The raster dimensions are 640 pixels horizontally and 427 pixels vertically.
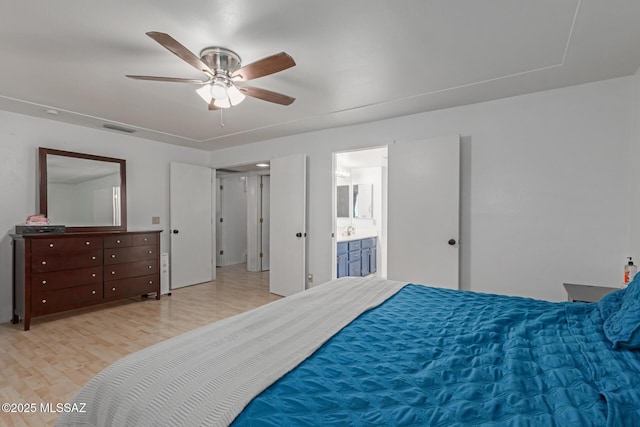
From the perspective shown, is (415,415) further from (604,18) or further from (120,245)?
(120,245)

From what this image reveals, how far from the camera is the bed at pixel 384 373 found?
893mm

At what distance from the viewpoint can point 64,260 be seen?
3.53m

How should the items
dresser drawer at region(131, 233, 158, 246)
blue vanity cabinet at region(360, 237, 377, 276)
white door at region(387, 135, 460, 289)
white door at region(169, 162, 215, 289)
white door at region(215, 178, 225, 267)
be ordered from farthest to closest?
white door at region(215, 178, 225, 267) < blue vanity cabinet at region(360, 237, 377, 276) < white door at region(169, 162, 215, 289) < dresser drawer at region(131, 233, 158, 246) < white door at region(387, 135, 460, 289)

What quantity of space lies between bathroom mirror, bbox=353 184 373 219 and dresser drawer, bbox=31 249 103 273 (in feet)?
14.5

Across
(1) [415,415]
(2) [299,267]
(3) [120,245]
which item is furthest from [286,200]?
(1) [415,415]

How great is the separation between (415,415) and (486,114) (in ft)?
10.5

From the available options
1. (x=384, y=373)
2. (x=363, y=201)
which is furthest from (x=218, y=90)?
(x=363, y=201)

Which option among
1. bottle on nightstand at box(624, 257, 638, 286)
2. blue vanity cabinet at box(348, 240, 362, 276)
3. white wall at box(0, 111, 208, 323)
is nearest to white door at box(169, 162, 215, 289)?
white wall at box(0, 111, 208, 323)

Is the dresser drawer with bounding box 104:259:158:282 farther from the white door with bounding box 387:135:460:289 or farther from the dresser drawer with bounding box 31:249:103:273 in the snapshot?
the white door with bounding box 387:135:460:289

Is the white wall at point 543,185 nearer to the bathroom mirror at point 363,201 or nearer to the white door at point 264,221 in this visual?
the bathroom mirror at point 363,201

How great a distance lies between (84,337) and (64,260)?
1035 mm

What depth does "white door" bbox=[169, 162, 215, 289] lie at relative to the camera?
5.09 metres

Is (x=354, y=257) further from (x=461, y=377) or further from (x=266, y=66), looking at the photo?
(x=461, y=377)

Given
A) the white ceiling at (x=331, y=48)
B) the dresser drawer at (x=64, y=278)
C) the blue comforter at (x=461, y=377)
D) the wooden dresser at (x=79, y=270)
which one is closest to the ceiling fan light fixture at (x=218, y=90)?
the white ceiling at (x=331, y=48)
